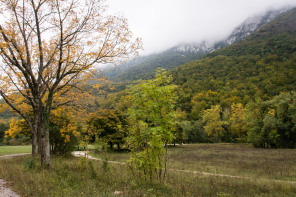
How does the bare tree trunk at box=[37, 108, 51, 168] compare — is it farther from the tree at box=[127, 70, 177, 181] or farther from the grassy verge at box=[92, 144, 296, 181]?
the tree at box=[127, 70, 177, 181]

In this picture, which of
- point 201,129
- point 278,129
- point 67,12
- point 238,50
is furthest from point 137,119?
point 238,50

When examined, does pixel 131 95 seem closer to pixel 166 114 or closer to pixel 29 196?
pixel 166 114

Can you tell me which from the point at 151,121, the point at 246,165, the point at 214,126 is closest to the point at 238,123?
the point at 214,126

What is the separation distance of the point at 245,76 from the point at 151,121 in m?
96.4

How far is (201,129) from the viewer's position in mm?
62031

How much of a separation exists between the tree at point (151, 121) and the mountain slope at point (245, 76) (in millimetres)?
70656

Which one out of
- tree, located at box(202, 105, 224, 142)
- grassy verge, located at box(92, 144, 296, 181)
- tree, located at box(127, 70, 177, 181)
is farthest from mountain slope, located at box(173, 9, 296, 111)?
tree, located at box(127, 70, 177, 181)

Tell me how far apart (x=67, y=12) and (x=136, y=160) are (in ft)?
30.0

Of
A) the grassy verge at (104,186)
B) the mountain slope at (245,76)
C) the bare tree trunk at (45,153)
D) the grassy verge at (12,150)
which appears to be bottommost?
the grassy verge at (12,150)

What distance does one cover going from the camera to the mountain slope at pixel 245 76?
71.3 metres

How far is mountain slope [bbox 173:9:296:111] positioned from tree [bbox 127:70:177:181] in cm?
7066

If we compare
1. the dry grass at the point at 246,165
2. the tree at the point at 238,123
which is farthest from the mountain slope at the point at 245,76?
the dry grass at the point at 246,165

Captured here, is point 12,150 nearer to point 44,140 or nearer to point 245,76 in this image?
point 44,140

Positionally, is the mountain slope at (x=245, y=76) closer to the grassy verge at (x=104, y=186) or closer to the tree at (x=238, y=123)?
the tree at (x=238, y=123)
